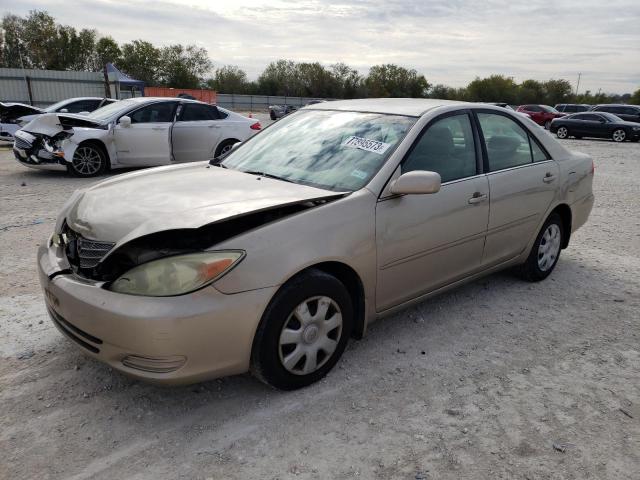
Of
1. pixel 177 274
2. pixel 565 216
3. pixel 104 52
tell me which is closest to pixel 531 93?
pixel 104 52

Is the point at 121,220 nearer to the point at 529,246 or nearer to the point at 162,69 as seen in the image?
the point at 529,246

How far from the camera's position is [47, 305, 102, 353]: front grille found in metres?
2.53

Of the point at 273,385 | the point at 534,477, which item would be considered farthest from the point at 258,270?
the point at 534,477

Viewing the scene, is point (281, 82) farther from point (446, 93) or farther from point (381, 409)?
point (381, 409)

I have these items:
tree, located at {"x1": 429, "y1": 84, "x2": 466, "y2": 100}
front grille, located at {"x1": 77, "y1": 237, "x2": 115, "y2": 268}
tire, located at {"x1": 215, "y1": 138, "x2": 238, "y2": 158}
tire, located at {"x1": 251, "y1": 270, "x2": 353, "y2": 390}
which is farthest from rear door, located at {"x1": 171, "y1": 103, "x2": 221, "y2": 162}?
tree, located at {"x1": 429, "y1": 84, "x2": 466, "y2": 100}

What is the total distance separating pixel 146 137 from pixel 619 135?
74.4ft

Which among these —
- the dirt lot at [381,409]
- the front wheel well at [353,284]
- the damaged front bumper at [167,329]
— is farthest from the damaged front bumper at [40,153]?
the front wheel well at [353,284]

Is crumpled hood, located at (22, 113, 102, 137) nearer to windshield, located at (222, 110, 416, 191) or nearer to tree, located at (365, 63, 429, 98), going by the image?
windshield, located at (222, 110, 416, 191)

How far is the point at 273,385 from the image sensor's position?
9.05 ft

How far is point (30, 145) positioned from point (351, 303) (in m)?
8.47

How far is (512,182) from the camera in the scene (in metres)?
4.01

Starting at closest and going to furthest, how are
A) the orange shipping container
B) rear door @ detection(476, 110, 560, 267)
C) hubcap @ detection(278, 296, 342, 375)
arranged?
1. hubcap @ detection(278, 296, 342, 375)
2. rear door @ detection(476, 110, 560, 267)
3. the orange shipping container

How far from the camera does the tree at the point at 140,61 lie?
6538 cm

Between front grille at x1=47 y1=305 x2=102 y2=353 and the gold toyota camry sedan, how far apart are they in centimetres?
1
